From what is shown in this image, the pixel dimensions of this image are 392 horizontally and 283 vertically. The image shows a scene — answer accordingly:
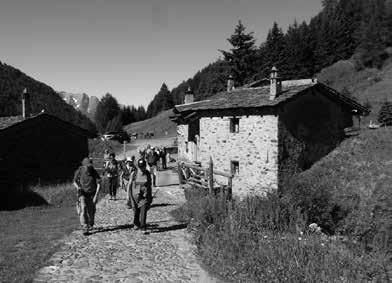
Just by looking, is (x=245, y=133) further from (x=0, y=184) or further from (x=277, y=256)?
(x=277, y=256)

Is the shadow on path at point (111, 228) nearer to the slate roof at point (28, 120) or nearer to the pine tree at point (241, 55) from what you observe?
the slate roof at point (28, 120)

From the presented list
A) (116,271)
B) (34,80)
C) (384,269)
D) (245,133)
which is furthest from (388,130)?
(34,80)

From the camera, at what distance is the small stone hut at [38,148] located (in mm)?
20000

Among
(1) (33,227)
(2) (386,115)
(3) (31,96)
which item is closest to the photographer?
(1) (33,227)

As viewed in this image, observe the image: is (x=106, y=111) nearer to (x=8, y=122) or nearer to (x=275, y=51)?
(x=275, y=51)

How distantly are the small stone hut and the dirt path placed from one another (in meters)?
10.2

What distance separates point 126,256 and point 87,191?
221 centimetres

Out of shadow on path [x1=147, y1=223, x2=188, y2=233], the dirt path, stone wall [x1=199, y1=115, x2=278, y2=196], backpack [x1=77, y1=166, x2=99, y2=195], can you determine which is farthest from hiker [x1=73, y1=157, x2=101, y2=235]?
stone wall [x1=199, y1=115, x2=278, y2=196]

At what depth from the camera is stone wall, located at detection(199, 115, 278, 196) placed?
2147 centimetres

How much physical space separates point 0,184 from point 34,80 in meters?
54.8

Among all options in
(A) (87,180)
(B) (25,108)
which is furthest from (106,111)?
(A) (87,180)

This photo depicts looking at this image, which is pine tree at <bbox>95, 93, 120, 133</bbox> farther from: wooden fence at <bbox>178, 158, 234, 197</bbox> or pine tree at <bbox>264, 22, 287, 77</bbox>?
wooden fence at <bbox>178, 158, 234, 197</bbox>

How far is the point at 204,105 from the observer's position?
81.4 feet

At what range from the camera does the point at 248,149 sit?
73.6 ft
